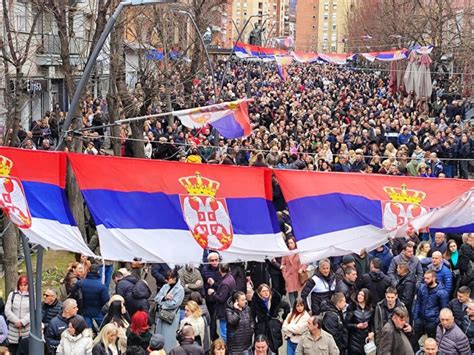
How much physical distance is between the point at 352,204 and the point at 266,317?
2907mm

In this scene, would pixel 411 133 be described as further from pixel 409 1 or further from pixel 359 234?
pixel 409 1

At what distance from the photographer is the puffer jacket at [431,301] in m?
11.5

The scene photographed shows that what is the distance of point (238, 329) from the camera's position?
10898 mm

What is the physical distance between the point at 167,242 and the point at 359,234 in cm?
196

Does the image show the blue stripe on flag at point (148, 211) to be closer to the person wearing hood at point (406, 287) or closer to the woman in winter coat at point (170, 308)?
the woman in winter coat at point (170, 308)

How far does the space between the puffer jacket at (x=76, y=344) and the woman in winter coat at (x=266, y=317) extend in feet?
8.35

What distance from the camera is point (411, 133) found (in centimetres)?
2878

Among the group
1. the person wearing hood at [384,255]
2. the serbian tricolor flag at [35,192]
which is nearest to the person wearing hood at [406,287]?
the person wearing hood at [384,255]

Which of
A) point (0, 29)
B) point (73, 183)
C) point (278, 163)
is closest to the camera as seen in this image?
point (73, 183)

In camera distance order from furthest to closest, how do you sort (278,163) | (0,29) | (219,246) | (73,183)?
(0,29), (278,163), (73,183), (219,246)

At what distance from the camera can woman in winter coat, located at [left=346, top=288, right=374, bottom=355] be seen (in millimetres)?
10859

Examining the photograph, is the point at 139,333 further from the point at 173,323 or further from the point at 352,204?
the point at 352,204

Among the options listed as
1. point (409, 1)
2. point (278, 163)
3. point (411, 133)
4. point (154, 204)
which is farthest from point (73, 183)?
point (409, 1)

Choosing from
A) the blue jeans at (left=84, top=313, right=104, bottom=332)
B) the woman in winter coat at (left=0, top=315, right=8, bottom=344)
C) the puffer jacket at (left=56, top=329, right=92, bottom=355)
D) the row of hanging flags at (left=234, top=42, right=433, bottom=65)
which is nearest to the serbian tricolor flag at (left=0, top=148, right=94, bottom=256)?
the puffer jacket at (left=56, top=329, right=92, bottom=355)
